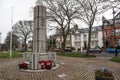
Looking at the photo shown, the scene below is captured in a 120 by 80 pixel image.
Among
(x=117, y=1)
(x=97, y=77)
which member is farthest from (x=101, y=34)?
(x=97, y=77)

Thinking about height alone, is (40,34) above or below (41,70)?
above

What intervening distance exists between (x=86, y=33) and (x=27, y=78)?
47.7m

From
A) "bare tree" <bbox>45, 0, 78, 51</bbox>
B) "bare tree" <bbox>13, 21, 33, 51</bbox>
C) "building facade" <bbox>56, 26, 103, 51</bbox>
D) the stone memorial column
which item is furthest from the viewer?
"bare tree" <bbox>13, 21, 33, 51</bbox>

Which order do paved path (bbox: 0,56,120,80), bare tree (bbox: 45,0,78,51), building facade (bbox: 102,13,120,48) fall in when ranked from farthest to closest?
1. building facade (bbox: 102,13,120,48)
2. bare tree (bbox: 45,0,78,51)
3. paved path (bbox: 0,56,120,80)

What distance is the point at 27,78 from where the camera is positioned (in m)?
7.45

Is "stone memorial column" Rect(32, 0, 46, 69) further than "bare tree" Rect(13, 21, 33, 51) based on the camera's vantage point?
No

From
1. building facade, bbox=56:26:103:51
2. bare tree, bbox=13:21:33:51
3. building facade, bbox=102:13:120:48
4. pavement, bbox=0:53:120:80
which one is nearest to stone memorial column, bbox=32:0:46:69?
pavement, bbox=0:53:120:80

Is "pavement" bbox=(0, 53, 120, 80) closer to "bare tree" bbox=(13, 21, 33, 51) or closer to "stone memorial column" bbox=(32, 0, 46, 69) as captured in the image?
"stone memorial column" bbox=(32, 0, 46, 69)

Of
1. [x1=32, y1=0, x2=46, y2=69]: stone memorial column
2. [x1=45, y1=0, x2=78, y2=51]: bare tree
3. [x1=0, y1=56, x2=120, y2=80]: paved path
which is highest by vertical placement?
[x1=45, y1=0, x2=78, y2=51]: bare tree

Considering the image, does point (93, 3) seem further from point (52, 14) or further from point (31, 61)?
point (31, 61)

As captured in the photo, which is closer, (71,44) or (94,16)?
(94,16)

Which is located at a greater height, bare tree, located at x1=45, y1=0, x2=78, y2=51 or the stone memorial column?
bare tree, located at x1=45, y1=0, x2=78, y2=51

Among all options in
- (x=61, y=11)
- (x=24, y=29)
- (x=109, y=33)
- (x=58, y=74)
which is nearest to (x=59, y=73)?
(x=58, y=74)

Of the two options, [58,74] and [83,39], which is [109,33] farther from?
[58,74]
